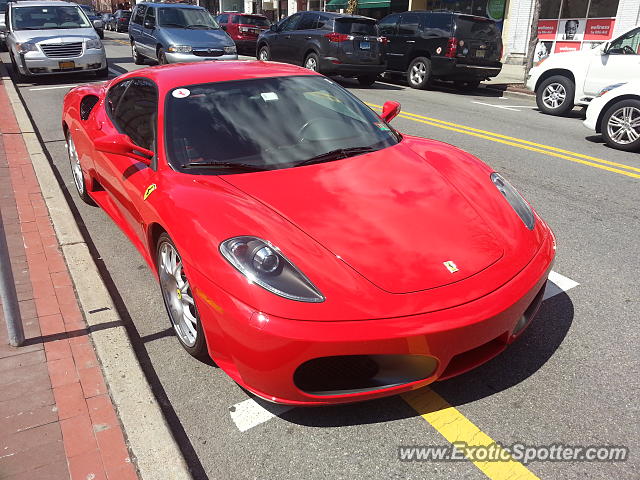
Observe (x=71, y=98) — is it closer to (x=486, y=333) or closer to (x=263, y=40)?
(x=486, y=333)

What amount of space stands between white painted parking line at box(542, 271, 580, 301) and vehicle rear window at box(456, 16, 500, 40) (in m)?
11.3

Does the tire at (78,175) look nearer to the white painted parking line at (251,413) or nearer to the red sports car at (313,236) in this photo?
the red sports car at (313,236)

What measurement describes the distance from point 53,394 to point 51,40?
12.6 m

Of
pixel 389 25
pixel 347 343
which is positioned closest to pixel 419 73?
pixel 389 25

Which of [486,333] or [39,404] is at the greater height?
[486,333]

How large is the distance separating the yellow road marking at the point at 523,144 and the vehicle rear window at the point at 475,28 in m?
4.54

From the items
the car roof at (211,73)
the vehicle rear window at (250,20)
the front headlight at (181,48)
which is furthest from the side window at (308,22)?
the car roof at (211,73)

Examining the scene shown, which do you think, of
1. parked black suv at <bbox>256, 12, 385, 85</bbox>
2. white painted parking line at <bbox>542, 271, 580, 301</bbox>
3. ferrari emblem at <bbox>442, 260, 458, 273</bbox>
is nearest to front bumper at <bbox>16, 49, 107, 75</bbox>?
parked black suv at <bbox>256, 12, 385, 85</bbox>

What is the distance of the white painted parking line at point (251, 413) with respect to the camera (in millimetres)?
2555

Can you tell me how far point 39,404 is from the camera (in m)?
2.61

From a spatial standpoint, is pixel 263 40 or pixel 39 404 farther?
pixel 263 40

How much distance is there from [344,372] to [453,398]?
2.26 feet

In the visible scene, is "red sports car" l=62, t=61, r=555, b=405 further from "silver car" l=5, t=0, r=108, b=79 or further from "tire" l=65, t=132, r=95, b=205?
"silver car" l=5, t=0, r=108, b=79

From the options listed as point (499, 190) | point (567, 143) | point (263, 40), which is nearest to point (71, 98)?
point (499, 190)
